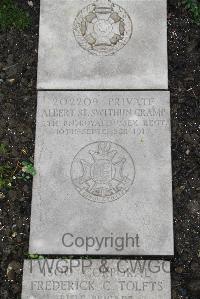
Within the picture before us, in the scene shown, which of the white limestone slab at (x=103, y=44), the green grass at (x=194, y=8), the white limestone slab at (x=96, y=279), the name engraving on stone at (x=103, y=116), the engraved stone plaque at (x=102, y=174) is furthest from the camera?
the green grass at (x=194, y=8)

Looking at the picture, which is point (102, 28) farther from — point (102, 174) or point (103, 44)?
point (102, 174)

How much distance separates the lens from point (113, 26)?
3.79 m

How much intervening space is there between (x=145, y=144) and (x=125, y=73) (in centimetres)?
61

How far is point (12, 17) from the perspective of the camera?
156 inches

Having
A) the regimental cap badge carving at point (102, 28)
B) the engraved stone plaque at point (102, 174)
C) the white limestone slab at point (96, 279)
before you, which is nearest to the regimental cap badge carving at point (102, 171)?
the engraved stone plaque at point (102, 174)

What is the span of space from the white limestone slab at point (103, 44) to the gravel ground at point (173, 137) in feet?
0.65

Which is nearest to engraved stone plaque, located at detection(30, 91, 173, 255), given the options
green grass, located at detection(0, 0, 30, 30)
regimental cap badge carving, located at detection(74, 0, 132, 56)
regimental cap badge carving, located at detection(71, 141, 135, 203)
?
regimental cap badge carving, located at detection(71, 141, 135, 203)

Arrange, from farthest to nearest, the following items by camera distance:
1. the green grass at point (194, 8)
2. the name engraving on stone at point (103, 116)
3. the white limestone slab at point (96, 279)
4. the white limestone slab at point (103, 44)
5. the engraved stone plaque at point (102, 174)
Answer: the green grass at point (194, 8), the white limestone slab at point (103, 44), the name engraving on stone at point (103, 116), the engraved stone plaque at point (102, 174), the white limestone slab at point (96, 279)

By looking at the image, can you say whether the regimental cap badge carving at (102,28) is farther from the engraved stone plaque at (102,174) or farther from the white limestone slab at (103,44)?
the engraved stone plaque at (102,174)

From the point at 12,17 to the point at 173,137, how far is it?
68.3 inches

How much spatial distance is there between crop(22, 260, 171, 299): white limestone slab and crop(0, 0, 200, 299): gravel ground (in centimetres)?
19

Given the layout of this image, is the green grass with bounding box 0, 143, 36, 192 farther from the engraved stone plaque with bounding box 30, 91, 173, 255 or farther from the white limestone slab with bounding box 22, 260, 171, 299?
the white limestone slab with bounding box 22, 260, 171, 299

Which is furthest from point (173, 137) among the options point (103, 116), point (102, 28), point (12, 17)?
point (12, 17)

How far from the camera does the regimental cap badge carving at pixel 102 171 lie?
3414 millimetres
